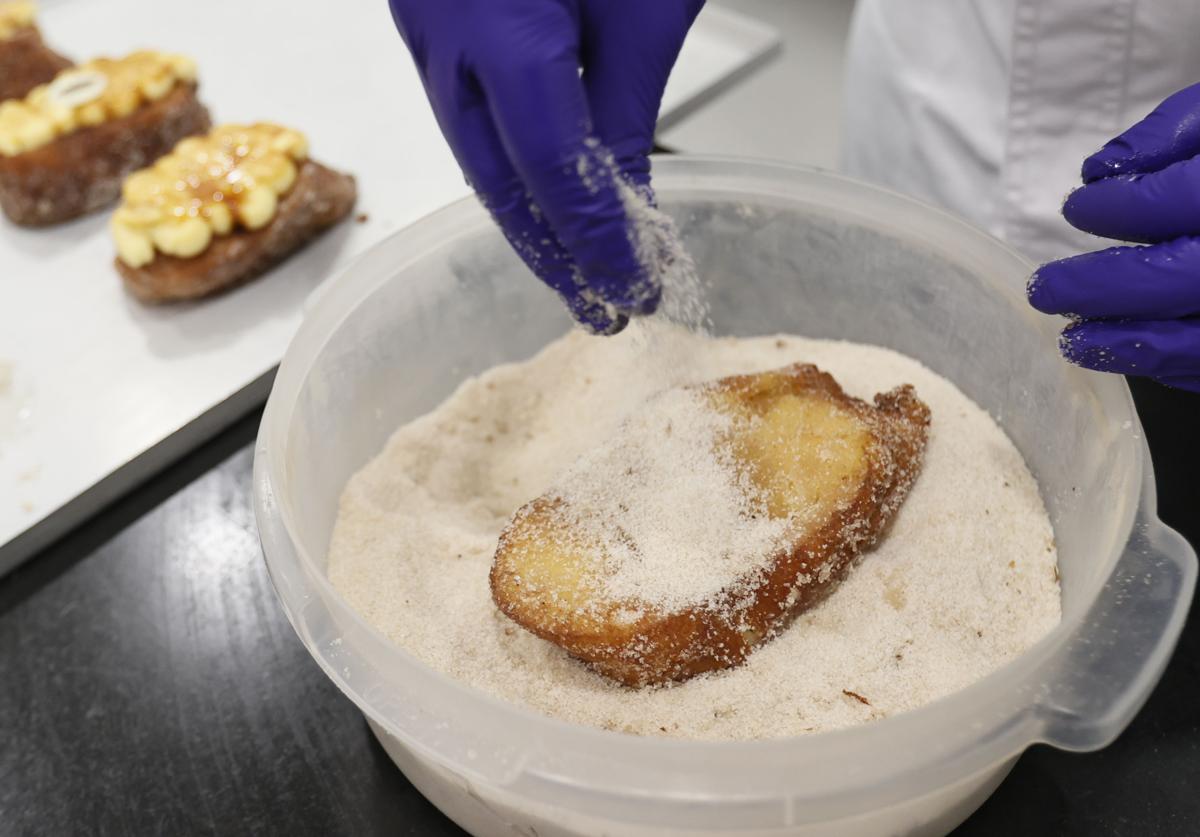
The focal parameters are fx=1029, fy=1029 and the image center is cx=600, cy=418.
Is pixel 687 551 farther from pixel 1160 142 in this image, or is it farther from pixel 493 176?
pixel 1160 142

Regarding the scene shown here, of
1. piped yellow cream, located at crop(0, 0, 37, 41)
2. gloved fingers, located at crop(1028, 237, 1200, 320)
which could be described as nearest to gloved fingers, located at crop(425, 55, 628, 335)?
gloved fingers, located at crop(1028, 237, 1200, 320)

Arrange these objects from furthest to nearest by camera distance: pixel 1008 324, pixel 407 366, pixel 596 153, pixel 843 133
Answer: pixel 843 133 < pixel 407 366 < pixel 1008 324 < pixel 596 153

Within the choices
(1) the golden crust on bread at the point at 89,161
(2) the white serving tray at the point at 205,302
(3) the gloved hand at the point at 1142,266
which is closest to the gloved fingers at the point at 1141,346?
(3) the gloved hand at the point at 1142,266

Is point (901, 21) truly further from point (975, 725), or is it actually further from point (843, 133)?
point (975, 725)

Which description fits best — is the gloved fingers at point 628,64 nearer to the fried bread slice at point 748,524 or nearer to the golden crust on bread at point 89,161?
the fried bread slice at point 748,524

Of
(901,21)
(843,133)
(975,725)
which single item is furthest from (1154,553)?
(843,133)

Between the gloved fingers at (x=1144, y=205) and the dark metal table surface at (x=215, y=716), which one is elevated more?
the gloved fingers at (x=1144, y=205)
